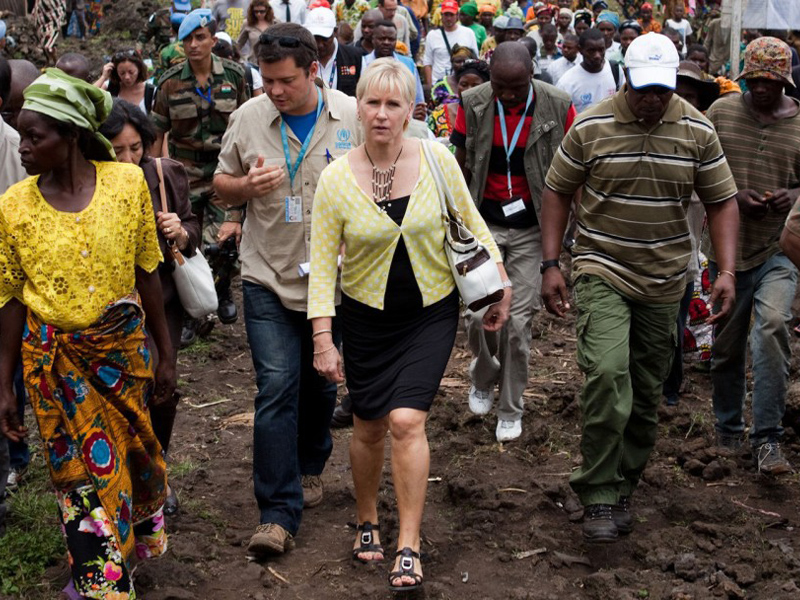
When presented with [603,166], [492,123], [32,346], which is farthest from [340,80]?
[32,346]

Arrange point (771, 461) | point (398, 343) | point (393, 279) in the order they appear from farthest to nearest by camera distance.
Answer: point (771, 461) < point (398, 343) < point (393, 279)

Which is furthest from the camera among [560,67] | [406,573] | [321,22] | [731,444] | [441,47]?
[441,47]

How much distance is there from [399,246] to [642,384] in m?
1.71

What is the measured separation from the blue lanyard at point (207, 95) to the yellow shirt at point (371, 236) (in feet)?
13.5

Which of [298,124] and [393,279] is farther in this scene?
[298,124]

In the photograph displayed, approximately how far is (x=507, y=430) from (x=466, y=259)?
271 centimetres

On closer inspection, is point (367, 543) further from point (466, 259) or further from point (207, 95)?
point (207, 95)

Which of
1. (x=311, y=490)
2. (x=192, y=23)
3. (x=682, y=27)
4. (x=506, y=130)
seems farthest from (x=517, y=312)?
(x=682, y=27)

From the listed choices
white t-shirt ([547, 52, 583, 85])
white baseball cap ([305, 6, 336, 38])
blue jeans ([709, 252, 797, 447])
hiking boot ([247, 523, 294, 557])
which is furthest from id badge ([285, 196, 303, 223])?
white t-shirt ([547, 52, 583, 85])

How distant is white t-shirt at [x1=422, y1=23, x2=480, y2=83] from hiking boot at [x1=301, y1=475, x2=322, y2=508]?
36.0 feet

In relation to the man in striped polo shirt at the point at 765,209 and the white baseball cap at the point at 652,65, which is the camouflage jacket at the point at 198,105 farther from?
the white baseball cap at the point at 652,65

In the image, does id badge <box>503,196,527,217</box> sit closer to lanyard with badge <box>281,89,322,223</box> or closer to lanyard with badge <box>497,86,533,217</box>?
lanyard with badge <box>497,86,533,217</box>

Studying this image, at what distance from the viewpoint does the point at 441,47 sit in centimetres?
1669

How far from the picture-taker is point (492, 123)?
7.25m
